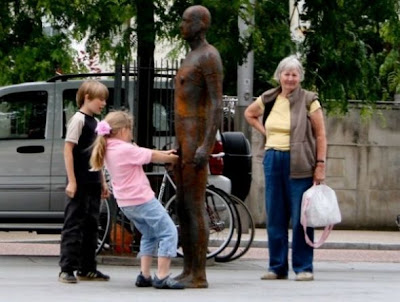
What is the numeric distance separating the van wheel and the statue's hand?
16.6 ft

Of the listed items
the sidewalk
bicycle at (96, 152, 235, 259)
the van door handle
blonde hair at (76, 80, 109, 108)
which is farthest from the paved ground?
blonde hair at (76, 80, 109, 108)

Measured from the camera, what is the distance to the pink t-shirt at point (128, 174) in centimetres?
1133

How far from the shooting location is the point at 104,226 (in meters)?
15.3

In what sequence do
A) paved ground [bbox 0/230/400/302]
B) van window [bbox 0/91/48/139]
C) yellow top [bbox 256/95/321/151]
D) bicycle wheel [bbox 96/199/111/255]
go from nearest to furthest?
paved ground [bbox 0/230/400/302]
yellow top [bbox 256/95/321/151]
bicycle wheel [bbox 96/199/111/255]
van window [bbox 0/91/48/139]

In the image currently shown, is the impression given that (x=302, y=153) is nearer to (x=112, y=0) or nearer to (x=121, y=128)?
(x=121, y=128)

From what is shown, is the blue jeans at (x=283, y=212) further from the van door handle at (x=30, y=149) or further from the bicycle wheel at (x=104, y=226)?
the van door handle at (x=30, y=149)

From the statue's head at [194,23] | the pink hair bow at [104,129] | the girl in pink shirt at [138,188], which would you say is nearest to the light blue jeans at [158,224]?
the girl in pink shirt at [138,188]

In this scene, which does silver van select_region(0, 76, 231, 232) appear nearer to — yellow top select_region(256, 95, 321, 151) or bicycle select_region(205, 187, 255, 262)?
bicycle select_region(205, 187, 255, 262)

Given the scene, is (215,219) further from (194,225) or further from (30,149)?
(194,225)

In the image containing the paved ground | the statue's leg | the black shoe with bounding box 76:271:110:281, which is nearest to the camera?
the paved ground

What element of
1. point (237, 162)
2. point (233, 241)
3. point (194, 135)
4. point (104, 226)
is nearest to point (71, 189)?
point (194, 135)

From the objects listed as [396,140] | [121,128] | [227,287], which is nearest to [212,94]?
[121,128]

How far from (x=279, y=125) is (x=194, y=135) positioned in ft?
4.01

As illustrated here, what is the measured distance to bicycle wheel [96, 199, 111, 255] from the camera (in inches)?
591
